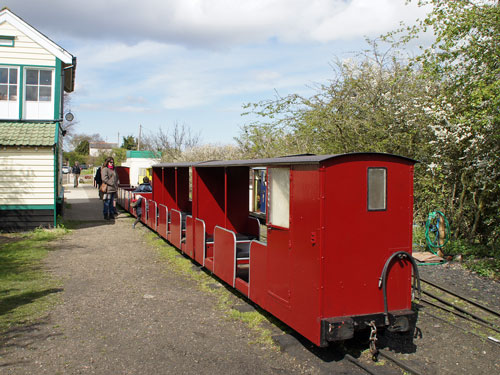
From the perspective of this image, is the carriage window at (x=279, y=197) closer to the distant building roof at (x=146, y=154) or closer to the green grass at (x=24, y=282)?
the green grass at (x=24, y=282)

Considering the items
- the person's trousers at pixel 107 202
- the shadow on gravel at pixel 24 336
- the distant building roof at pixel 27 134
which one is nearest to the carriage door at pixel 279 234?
the shadow on gravel at pixel 24 336

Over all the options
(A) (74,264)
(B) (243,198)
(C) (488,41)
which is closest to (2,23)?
(A) (74,264)

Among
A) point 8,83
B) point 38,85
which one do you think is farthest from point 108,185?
point 8,83

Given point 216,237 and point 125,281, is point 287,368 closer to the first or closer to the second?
point 216,237

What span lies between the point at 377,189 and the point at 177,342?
300 cm

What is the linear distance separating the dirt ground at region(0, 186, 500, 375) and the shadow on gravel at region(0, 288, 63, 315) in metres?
0.31

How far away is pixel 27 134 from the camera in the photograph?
44.7 feet

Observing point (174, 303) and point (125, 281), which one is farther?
point (125, 281)

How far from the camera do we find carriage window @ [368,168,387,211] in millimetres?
5023

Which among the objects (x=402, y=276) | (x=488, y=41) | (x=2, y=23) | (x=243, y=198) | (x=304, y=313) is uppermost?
(x=2, y=23)

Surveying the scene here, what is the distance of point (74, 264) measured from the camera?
32.3 ft

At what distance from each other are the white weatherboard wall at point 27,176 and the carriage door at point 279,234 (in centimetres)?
985

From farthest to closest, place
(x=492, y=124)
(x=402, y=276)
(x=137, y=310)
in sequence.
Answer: (x=492, y=124)
(x=137, y=310)
(x=402, y=276)

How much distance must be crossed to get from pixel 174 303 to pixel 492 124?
690 cm
